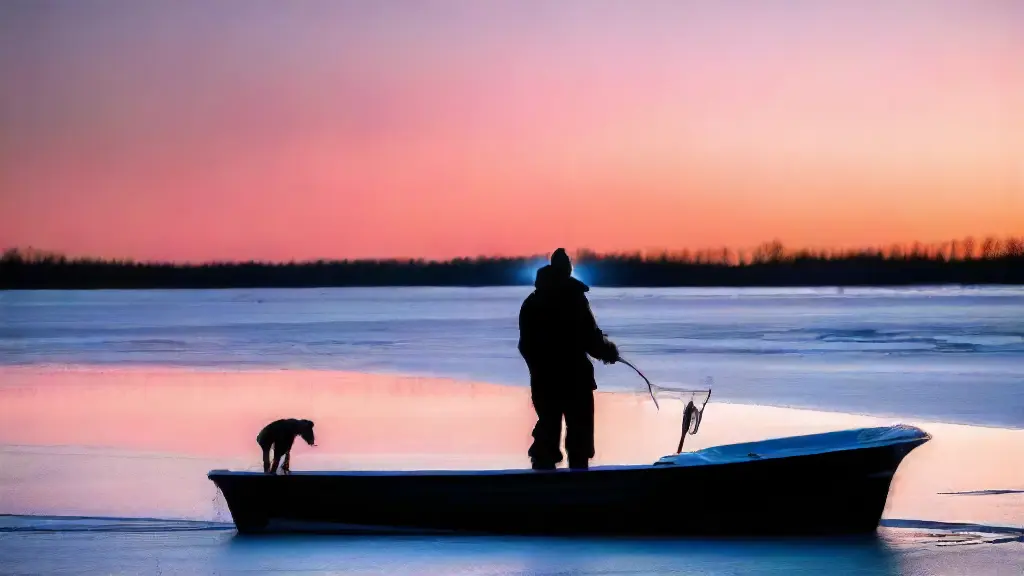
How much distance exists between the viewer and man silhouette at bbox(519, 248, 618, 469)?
6.23 m

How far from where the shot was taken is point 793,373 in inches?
690

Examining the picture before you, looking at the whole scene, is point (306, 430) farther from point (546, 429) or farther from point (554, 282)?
point (554, 282)

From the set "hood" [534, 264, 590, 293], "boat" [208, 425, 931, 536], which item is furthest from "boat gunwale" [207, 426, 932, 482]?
"hood" [534, 264, 590, 293]

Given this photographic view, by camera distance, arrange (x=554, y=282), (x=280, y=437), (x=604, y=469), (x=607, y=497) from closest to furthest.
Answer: (x=604, y=469)
(x=607, y=497)
(x=554, y=282)
(x=280, y=437)

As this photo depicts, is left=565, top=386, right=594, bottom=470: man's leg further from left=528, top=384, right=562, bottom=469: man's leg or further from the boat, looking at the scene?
the boat

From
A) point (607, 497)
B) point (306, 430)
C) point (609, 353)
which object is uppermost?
point (609, 353)

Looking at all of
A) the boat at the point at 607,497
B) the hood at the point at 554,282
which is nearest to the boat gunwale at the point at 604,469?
the boat at the point at 607,497

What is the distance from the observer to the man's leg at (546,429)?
6316mm

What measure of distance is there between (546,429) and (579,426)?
6.9 inches

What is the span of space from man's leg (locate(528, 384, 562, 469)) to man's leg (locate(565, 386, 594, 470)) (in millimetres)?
59

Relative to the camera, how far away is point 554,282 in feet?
20.5

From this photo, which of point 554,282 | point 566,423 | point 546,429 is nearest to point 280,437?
point 546,429

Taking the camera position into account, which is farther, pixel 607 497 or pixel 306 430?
pixel 306 430

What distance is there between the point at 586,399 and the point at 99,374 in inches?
495
